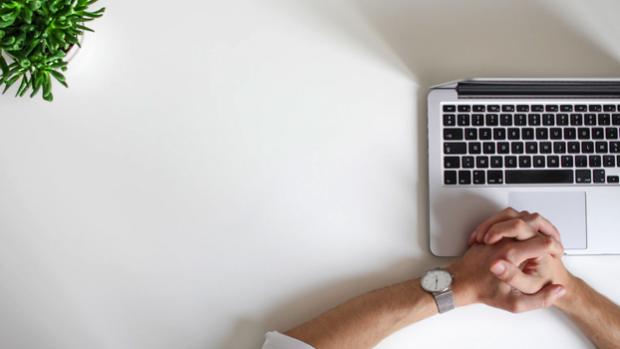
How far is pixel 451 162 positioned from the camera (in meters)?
1.00

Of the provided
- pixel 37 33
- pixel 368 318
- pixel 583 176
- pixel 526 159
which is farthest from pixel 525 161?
pixel 37 33

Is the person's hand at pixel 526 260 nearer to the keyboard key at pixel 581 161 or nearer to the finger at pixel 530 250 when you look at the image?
the finger at pixel 530 250

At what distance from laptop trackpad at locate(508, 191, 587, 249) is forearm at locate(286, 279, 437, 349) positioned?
25 centimetres

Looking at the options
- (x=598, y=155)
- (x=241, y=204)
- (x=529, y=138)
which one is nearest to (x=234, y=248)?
(x=241, y=204)

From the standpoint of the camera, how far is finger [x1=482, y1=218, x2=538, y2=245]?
935mm

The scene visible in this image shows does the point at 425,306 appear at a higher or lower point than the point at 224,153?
lower

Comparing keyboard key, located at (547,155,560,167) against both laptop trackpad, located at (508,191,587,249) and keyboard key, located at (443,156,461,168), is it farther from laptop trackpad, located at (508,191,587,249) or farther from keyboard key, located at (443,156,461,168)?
keyboard key, located at (443,156,461,168)

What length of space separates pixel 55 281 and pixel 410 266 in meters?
0.66

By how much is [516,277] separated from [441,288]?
13 centimetres

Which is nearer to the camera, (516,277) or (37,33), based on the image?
(37,33)

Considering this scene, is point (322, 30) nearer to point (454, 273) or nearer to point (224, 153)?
point (224, 153)

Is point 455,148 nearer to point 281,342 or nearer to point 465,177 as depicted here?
point 465,177

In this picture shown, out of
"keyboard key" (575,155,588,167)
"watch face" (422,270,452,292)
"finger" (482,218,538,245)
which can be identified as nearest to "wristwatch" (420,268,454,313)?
"watch face" (422,270,452,292)

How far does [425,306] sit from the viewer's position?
38.5 inches
